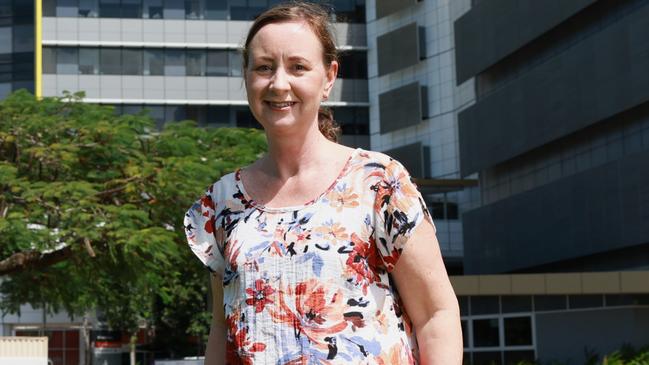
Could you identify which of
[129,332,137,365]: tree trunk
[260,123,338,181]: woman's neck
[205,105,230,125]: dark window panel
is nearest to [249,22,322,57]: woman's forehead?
[260,123,338,181]: woman's neck

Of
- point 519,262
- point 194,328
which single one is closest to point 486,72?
point 519,262

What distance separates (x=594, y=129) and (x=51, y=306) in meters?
13.8

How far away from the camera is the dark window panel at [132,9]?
50375mm

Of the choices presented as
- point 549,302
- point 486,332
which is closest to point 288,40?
point 549,302

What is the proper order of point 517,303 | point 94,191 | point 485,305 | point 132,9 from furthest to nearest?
point 132,9
point 485,305
point 517,303
point 94,191

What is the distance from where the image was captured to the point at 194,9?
50938 millimetres

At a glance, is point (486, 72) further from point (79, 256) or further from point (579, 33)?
point (79, 256)

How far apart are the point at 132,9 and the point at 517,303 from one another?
27.7m

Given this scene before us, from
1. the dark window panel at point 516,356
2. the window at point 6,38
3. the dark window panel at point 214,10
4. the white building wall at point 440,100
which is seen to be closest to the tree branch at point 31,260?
the dark window panel at point 516,356

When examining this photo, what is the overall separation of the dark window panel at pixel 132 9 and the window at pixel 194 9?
6.09ft

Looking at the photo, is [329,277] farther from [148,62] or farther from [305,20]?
[148,62]

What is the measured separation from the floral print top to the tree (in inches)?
816

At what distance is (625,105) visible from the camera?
93.5 ft

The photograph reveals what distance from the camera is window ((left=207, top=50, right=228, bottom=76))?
51.1 meters
